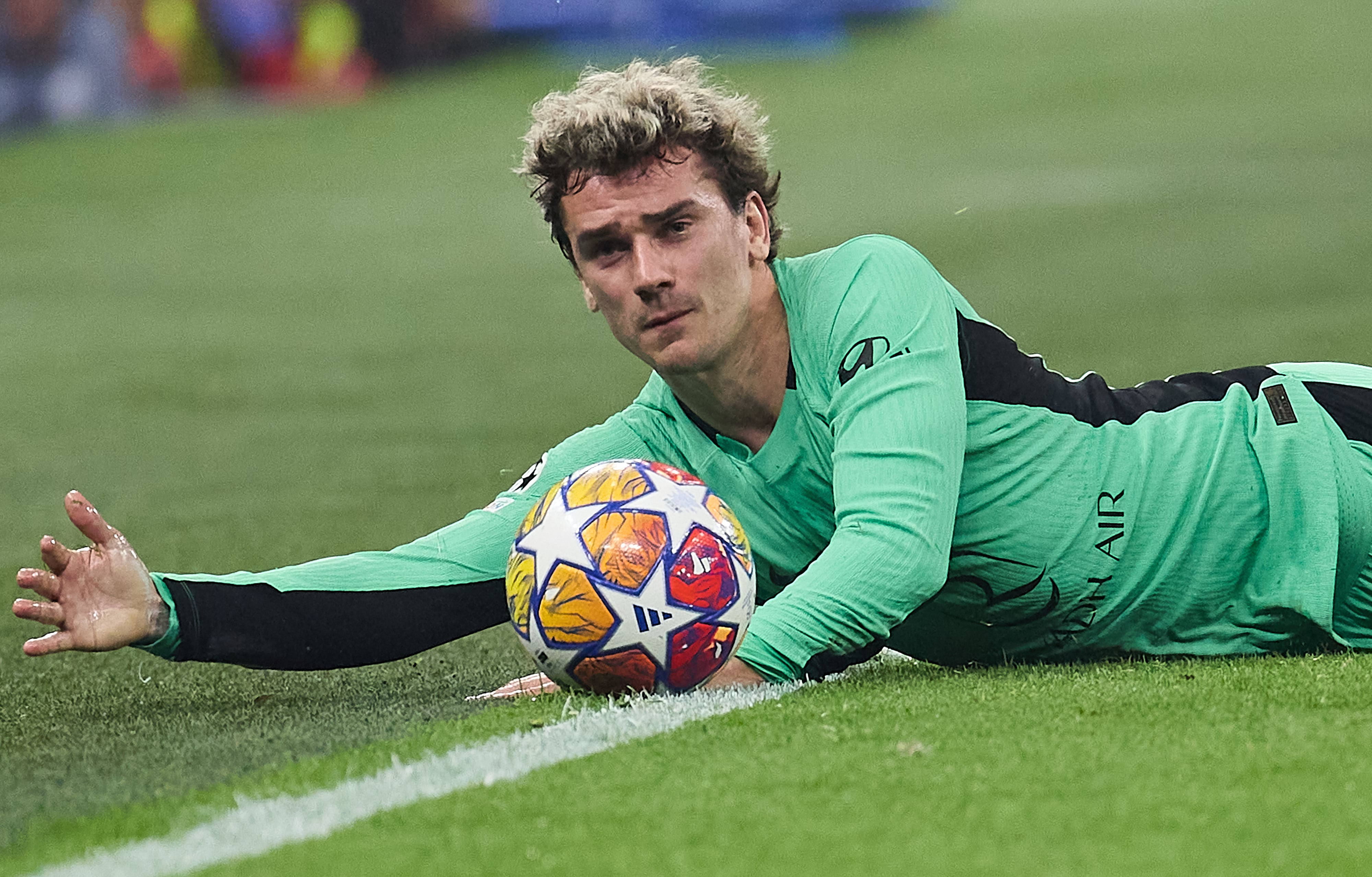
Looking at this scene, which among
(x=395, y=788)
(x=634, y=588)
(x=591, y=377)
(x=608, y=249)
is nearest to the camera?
(x=395, y=788)

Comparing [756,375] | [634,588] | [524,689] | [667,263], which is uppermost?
[667,263]

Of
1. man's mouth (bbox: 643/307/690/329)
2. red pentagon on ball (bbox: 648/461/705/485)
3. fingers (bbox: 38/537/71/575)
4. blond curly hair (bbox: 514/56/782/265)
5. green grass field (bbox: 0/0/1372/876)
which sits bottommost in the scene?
green grass field (bbox: 0/0/1372/876)

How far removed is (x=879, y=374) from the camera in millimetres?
3842

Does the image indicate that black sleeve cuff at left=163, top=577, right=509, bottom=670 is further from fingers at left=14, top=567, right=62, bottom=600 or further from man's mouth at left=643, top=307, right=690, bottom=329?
man's mouth at left=643, top=307, right=690, bottom=329

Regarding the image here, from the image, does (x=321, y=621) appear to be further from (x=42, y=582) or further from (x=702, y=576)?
(x=702, y=576)

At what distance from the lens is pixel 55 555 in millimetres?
3855

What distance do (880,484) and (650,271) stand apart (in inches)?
25.3

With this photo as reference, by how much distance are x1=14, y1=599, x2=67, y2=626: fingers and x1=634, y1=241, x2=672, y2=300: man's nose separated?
4.39 ft

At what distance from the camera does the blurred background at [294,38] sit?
24.0 metres

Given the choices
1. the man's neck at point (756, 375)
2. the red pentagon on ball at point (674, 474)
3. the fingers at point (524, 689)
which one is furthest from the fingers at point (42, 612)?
the man's neck at point (756, 375)

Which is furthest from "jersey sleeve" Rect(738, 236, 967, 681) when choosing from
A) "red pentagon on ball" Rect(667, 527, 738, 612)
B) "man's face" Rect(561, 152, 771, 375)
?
"man's face" Rect(561, 152, 771, 375)

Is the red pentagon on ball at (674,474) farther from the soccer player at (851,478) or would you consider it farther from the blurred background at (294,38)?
the blurred background at (294,38)

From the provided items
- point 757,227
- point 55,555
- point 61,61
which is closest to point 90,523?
point 55,555

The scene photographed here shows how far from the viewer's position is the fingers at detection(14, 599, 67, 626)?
3738 millimetres
